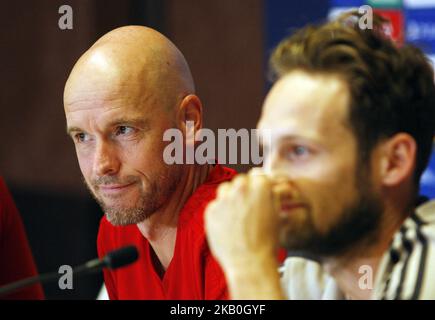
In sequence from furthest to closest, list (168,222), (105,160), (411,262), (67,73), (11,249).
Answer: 1. (67,73)
2. (11,249)
3. (168,222)
4. (105,160)
5. (411,262)

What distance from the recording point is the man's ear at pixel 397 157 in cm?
126

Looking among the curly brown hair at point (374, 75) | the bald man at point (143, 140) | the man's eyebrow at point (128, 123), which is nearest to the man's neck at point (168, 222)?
the bald man at point (143, 140)

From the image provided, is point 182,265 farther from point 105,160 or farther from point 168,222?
point 105,160

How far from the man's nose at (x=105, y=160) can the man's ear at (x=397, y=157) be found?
54 cm

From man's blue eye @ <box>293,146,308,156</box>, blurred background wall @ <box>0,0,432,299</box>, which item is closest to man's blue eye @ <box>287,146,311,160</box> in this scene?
man's blue eye @ <box>293,146,308,156</box>

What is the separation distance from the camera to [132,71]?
5.25 feet

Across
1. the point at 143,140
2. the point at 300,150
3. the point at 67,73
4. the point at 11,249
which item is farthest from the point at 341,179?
the point at 67,73

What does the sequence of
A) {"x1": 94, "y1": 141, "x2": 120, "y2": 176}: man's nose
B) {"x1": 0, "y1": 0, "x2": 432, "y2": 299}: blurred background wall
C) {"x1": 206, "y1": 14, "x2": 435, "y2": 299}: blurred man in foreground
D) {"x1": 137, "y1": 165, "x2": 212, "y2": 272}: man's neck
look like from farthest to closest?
{"x1": 0, "y1": 0, "x2": 432, "y2": 299}: blurred background wall → {"x1": 137, "y1": 165, "x2": 212, "y2": 272}: man's neck → {"x1": 94, "y1": 141, "x2": 120, "y2": 176}: man's nose → {"x1": 206, "y1": 14, "x2": 435, "y2": 299}: blurred man in foreground

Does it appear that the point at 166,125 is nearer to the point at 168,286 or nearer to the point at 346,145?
the point at 168,286

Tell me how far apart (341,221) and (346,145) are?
11 centimetres

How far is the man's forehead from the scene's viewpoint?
4.10 feet

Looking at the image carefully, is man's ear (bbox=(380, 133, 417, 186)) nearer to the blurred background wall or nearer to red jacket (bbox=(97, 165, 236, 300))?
red jacket (bbox=(97, 165, 236, 300))

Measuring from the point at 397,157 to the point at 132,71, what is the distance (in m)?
0.56
